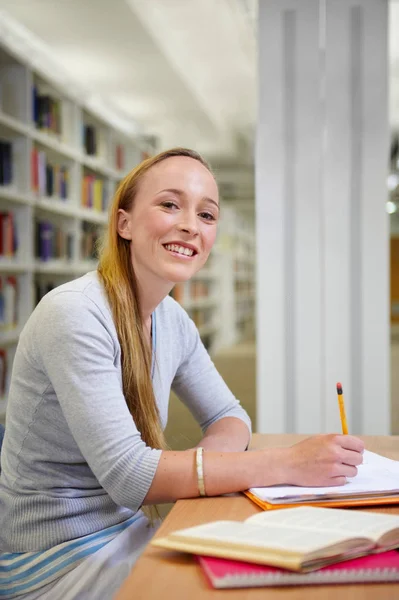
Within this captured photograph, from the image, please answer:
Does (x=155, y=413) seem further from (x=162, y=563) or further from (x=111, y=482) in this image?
(x=162, y=563)

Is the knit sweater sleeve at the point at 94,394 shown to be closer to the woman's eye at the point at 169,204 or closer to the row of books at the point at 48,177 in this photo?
the woman's eye at the point at 169,204

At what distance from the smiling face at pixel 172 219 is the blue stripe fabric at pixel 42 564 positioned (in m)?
0.47

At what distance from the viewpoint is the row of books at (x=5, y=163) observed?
11.6 feet

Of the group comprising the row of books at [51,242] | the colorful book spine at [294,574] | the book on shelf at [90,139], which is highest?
the book on shelf at [90,139]

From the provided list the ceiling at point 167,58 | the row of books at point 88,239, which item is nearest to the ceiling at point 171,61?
the ceiling at point 167,58

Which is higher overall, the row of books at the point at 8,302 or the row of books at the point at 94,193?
the row of books at the point at 94,193

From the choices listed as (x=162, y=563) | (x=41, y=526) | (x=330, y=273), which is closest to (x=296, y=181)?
(x=330, y=273)

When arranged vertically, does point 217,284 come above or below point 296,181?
below

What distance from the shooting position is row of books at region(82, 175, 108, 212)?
11.4 feet

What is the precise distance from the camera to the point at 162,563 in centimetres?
75

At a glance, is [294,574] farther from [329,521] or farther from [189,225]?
[189,225]

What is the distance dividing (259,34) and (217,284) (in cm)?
106

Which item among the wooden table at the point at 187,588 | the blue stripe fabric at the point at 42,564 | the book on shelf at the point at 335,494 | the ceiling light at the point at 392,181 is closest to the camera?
the wooden table at the point at 187,588

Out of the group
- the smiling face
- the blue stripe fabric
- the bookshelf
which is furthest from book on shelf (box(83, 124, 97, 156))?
the blue stripe fabric
